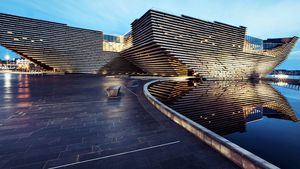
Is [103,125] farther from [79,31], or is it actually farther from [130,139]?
[79,31]

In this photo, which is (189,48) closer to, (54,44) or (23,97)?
(23,97)

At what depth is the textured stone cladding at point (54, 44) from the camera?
4625cm

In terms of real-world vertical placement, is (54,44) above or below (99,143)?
above

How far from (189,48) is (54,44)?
4411 cm

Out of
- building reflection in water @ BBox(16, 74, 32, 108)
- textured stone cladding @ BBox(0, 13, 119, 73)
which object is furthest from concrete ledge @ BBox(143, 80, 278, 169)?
textured stone cladding @ BBox(0, 13, 119, 73)

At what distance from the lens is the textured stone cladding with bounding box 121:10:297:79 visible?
1710 inches

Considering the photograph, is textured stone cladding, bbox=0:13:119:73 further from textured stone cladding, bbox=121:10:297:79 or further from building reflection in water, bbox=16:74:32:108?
building reflection in water, bbox=16:74:32:108

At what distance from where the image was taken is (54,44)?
5103 centimetres

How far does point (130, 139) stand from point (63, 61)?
58.2 meters

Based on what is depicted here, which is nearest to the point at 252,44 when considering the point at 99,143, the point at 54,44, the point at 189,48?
the point at 189,48

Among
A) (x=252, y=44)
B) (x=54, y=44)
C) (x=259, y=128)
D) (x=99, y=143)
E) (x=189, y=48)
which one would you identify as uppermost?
(x=252, y=44)

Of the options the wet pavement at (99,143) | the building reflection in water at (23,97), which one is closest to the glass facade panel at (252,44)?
the wet pavement at (99,143)

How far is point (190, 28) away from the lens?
46844mm

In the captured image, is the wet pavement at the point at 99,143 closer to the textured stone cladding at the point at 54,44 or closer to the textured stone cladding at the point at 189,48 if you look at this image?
the textured stone cladding at the point at 189,48
